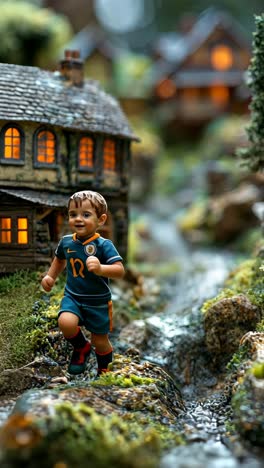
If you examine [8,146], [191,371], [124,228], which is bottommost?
[191,371]

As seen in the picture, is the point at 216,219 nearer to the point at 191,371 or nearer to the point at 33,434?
the point at 191,371

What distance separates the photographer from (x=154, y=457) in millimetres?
6430

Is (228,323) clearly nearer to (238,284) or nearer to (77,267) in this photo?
(238,284)

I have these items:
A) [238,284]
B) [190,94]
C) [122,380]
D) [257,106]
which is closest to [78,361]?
[122,380]

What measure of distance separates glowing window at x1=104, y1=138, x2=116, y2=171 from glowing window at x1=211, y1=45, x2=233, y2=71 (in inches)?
838

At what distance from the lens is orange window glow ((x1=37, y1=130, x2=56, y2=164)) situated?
1359cm

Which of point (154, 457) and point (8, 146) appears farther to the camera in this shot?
point (8, 146)

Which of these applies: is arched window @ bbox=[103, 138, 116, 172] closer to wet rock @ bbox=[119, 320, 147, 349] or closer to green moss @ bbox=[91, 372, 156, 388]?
wet rock @ bbox=[119, 320, 147, 349]

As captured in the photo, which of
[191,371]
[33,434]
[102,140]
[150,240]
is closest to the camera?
[33,434]

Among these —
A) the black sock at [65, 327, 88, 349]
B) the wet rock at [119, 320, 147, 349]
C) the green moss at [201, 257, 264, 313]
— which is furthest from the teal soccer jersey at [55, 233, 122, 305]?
the green moss at [201, 257, 264, 313]

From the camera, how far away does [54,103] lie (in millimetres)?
13695

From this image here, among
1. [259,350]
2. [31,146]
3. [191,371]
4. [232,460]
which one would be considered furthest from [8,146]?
[232,460]

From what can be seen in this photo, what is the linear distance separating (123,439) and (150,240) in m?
17.8

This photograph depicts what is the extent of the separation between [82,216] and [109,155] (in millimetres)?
7070
